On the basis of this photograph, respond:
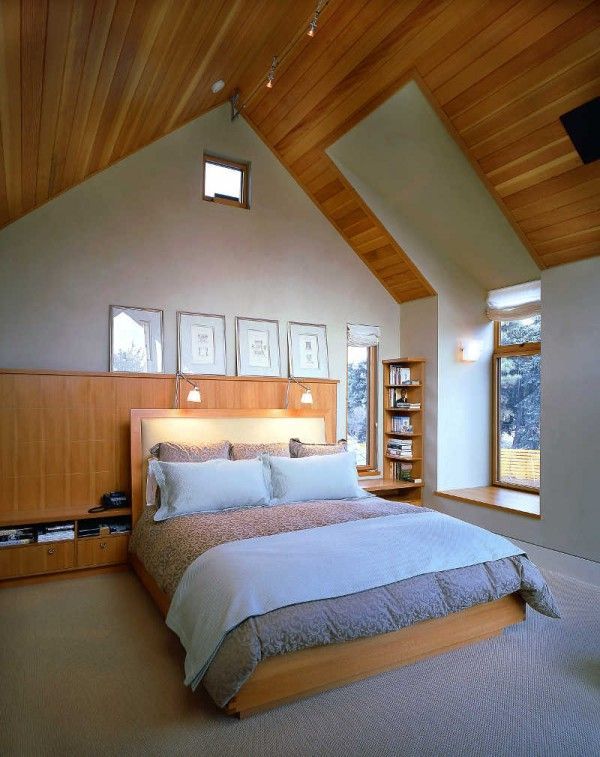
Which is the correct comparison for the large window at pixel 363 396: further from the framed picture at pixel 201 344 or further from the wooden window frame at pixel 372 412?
the framed picture at pixel 201 344

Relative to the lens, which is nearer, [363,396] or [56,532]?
[56,532]

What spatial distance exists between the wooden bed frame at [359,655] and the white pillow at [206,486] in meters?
0.52

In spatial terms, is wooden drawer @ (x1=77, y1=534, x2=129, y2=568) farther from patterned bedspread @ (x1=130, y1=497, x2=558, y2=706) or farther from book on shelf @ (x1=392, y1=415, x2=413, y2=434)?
book on shelf @ (x1=392, y1=415, x2=413, y2=434)

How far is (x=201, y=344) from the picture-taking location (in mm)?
4527

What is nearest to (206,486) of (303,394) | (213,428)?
(213,428)

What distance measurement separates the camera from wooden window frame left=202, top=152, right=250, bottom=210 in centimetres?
467

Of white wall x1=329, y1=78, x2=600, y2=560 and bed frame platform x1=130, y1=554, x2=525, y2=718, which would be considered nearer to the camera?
bed frame platform x1=130, y1=554, x2=525, y2=718

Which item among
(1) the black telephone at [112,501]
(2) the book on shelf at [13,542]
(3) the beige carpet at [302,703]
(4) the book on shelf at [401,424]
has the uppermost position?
(4) the book on shelf at [401,424]

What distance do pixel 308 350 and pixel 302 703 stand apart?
3297mm

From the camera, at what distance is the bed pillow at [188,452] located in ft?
12.6

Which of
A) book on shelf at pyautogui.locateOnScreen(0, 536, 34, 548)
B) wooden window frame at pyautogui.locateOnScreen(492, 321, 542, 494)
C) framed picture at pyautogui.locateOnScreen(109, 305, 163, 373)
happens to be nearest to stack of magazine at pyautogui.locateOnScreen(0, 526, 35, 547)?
book on shelf at pyautogui.locateOnScreen(0, 536, 34, 548)

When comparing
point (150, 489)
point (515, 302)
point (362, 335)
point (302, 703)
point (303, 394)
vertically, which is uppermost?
point (515, 302)

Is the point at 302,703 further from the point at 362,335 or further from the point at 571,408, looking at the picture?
the point at 362,335

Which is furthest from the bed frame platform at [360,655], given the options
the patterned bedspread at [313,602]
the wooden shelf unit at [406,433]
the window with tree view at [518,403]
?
the window with tree view at [518,403]
